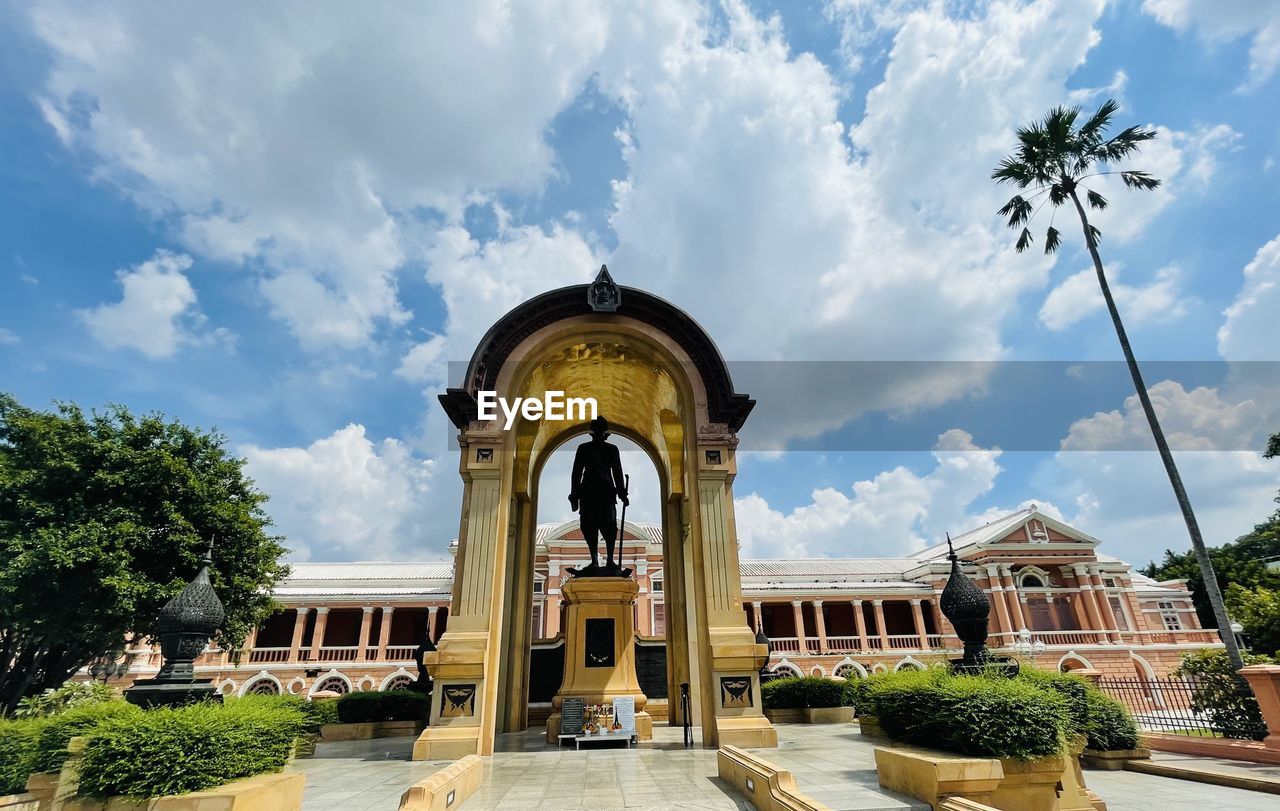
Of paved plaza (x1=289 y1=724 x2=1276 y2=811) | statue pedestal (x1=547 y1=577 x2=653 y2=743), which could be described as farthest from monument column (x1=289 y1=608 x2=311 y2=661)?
statue pedestal (x1=547 y1=577 x2=653 y2=743)

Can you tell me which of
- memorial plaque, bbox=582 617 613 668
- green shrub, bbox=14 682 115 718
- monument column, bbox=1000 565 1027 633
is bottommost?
green shrub, bbox=14 682 115 718

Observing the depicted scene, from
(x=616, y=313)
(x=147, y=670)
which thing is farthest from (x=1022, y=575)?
(x=147, y=670)

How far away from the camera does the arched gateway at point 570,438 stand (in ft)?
32.8

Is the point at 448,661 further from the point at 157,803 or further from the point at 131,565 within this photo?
the point at 131,565

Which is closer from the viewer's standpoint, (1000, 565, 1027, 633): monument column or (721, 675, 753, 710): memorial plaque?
(721, 675, 753, 710): memorial plaque

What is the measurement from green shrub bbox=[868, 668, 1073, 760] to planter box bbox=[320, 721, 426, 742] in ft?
40.7

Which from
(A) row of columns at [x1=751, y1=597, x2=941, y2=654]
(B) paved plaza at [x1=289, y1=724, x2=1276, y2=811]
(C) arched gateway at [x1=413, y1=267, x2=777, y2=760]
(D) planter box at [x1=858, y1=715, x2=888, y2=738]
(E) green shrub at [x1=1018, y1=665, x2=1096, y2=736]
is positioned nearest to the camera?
(B) paved plaza at [x1=289, y1=724, x2=1276, y2=811]

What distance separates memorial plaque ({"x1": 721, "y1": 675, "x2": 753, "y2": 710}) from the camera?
1020 cm

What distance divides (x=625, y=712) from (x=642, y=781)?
3.67 metres

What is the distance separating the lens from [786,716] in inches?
620

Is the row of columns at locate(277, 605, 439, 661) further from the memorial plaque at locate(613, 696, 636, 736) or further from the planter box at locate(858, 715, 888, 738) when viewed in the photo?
the planter box at locate(858, 715, 888, 738)

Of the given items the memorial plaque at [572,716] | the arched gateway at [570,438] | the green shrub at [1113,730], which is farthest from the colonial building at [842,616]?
the green shrub at [1113,730]

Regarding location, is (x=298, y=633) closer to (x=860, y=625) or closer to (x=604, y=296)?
(x=604, y=296)

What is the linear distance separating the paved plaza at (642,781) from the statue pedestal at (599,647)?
111 cm
